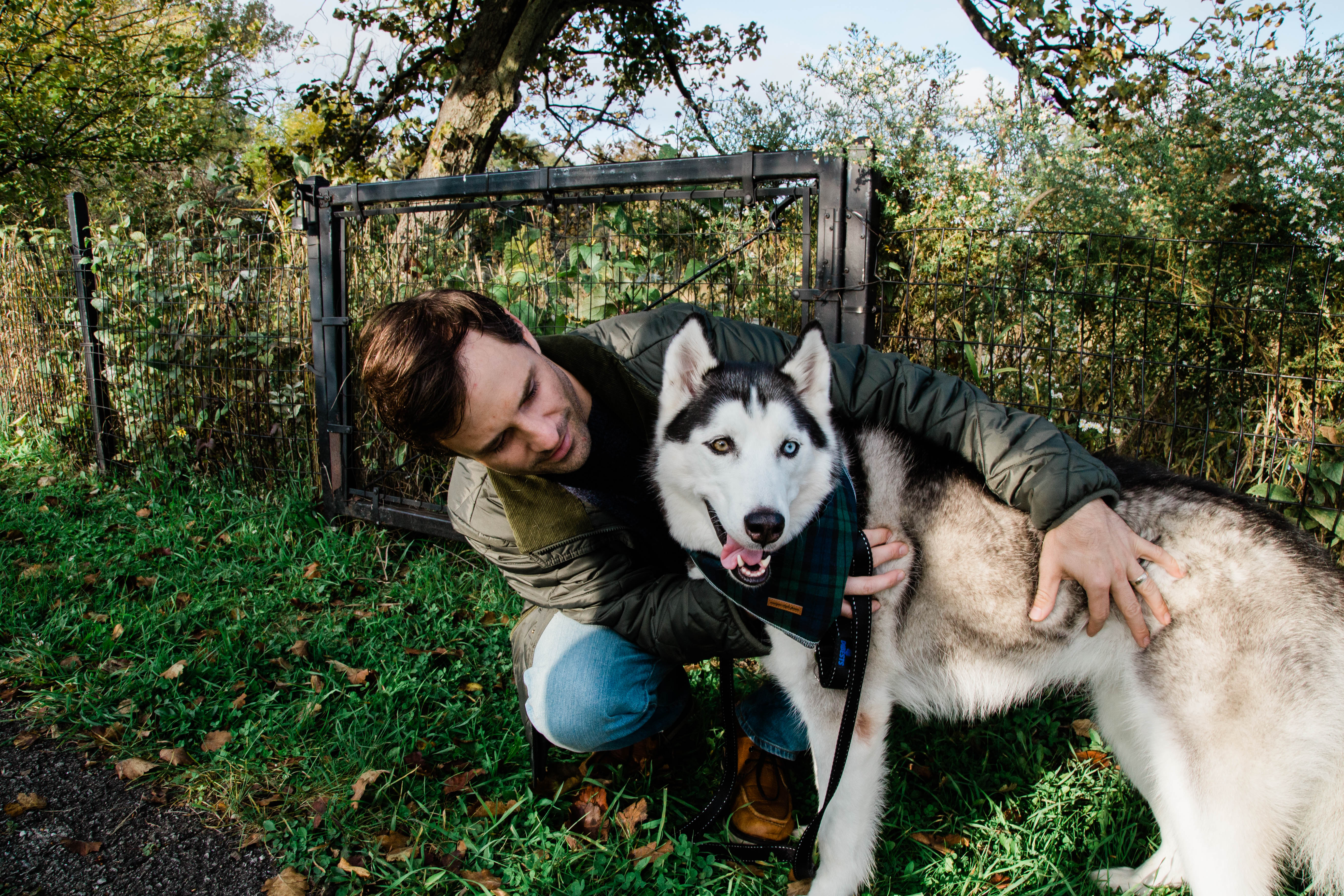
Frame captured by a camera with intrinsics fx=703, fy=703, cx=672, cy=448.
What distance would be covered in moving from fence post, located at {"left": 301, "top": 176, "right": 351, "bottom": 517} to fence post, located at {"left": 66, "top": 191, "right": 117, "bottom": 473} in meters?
2.43

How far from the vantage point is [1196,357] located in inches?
131

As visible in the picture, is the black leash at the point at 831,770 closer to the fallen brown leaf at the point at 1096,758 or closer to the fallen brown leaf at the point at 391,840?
the fallen brown leaf at the point at 391,840

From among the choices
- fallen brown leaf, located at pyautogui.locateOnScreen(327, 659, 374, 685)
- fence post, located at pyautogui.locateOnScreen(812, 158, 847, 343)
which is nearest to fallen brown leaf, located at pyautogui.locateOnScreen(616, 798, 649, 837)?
fallen brown leaf, located at pyautogui.locateOnScreen(327, 659, 374, 685)

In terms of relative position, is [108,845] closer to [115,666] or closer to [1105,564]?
[115,666]

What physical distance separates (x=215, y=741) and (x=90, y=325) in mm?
4503

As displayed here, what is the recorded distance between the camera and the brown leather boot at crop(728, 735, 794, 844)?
2273 millimetres

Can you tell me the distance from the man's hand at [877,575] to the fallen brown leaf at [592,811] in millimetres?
1037

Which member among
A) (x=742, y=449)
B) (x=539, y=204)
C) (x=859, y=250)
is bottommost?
(x=742, y=449)

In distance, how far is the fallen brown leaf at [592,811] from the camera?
2.23 m

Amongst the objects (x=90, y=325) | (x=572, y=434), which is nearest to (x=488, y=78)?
(x=90, y=325)

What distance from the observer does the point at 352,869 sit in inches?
79.4

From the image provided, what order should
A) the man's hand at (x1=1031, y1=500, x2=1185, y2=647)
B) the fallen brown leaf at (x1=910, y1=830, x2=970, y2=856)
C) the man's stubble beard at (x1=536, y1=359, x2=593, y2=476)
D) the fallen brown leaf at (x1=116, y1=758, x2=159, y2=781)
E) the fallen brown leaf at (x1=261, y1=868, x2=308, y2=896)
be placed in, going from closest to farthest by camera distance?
the man's hand at (x1=1031, y1=500, x2=1185, y2=647), the fallen brown leaf at (x1=261, y1=868, x2=308, y2=896), the man's stubble beard at (x1=536, y1=359, x2=593, y2=476), the fallen brown leaf at (x1=910, y1=830, x2=970, y2=856), the fallen brown leaf at (x1=116, y1=758, x2=159, y2=781)

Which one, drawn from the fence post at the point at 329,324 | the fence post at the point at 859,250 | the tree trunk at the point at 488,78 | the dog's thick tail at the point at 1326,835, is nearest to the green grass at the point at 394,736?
the dog's thick tail at the point at 1326,835

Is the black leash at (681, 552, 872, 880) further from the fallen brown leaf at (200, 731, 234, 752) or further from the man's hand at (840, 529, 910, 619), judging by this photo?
the fallen brown leaf at (200, 731, 234, 752)
